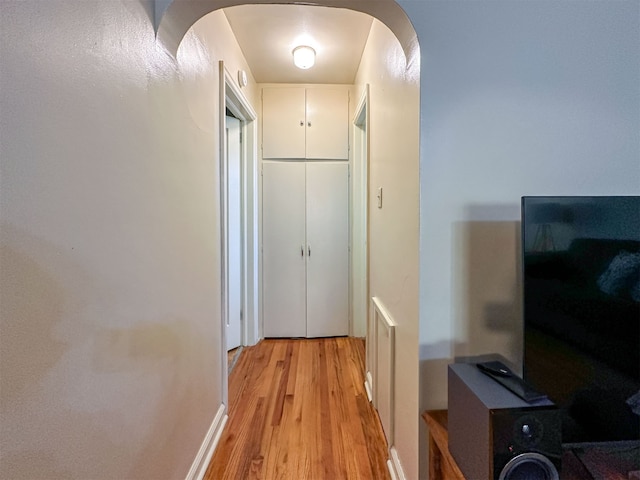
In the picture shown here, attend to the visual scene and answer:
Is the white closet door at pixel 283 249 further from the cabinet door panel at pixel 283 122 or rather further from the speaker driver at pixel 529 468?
the speaker driver at pixel 529 468

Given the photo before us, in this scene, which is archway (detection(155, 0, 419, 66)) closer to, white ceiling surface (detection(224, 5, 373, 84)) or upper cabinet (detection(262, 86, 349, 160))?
white ceiling surface (detection(224, 5, 373, 84))

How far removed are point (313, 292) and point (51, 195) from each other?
2.77 m

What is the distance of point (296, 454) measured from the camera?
1785mm

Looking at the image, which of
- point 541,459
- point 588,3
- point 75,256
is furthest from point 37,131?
point 588,3

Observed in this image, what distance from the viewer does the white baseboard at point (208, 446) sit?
158cm

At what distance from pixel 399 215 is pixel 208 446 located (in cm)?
149

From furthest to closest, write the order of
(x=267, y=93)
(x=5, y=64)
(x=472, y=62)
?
1. (x=267, y=93)
2. (x=472, y=62)
3. (x=5, y=64)

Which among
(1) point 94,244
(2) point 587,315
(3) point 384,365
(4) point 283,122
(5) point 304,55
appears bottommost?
(3) point 384,365

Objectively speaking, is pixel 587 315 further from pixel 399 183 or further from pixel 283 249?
pixel 283 249

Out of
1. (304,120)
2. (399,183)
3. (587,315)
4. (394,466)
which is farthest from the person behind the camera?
(304,120)

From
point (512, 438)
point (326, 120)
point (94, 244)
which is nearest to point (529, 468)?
point (512, 438)

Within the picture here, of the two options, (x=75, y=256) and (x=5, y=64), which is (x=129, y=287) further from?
(x=5, y=64)

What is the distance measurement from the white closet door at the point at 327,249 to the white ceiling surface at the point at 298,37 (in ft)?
2.75

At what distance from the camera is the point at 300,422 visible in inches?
81.1
